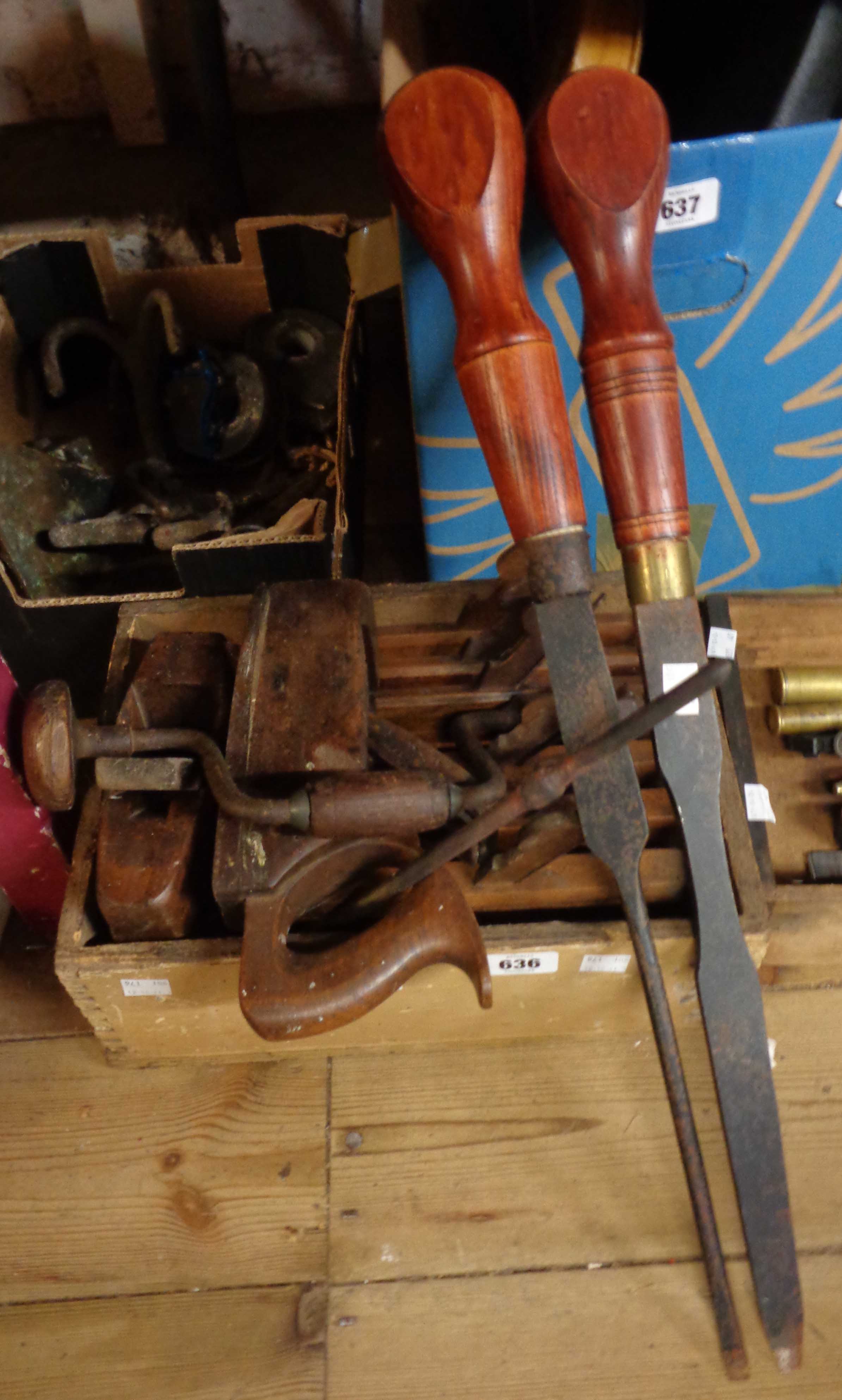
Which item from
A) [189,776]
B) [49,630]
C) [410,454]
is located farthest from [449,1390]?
[410,454]

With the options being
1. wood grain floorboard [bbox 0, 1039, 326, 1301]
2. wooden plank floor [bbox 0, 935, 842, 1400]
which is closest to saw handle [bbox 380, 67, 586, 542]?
wooden plank floor [bbox 0, 935, 842, 1400]

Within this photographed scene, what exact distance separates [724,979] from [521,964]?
16 centimetres

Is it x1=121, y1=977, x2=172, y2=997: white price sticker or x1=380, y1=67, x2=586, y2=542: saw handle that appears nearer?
x1=380, y1=67, x2=586, y2=542: saw handle

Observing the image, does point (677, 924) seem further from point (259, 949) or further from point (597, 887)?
point (259, 949)

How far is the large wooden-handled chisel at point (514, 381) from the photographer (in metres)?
0.67

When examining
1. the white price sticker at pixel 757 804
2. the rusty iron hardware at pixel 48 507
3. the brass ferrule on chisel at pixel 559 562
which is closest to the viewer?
the brass ferrule on chisel at pixel 559 562

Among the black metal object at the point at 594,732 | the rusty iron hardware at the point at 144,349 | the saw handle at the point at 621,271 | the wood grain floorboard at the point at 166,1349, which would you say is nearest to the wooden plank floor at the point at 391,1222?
the wood grain floorboard at the point at 166,1349

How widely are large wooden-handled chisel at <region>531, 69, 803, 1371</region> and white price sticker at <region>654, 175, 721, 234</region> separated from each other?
0.14m

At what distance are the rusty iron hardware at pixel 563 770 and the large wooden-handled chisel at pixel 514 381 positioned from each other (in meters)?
0.04

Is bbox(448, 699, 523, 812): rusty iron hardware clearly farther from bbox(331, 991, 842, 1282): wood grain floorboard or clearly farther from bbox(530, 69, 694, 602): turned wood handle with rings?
bbox(331, 991, 842, 1282): wood grain floorboard

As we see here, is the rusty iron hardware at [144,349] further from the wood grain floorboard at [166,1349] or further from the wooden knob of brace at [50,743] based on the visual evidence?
the wood grain floorboard at [166,1349]

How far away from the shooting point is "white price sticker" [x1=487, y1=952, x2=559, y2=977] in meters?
0.78

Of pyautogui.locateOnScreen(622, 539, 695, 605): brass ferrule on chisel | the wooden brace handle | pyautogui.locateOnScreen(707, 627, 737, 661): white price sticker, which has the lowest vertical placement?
pyautogui.locateOnScreen(707, 627, 737, 661): white price sticker

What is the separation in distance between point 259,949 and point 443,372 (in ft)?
2.01
